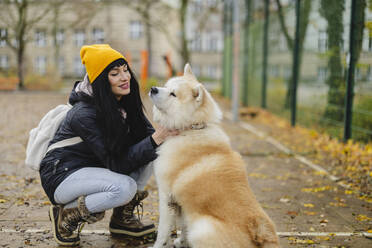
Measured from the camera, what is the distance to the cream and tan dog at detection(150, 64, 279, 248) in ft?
8.69

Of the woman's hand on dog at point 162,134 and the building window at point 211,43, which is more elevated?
the building window at point 211,43

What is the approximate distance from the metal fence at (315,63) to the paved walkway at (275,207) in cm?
141

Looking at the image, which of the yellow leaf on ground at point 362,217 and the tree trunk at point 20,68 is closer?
the yellow leaf on ground at point 362,217

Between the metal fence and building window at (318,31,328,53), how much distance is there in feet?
0.06

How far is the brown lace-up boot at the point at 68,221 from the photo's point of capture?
324 centimetres

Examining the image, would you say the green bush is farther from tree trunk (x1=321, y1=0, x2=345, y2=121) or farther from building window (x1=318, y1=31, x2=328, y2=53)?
building window (x1=318, y1=31, x2=328, y2=53)

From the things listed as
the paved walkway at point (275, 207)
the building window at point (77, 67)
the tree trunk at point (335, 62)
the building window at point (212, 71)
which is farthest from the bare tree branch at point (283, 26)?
the building window at point (212, 71)

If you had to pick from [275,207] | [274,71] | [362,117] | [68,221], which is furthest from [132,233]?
[274,71]

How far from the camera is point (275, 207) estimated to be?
4.43 metres

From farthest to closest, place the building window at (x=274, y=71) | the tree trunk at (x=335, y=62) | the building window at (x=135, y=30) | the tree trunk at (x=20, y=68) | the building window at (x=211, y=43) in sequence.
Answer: the building window at (x=211, y=43) < the building window at (x=135, y=30) < the tree trunk at (x=20, y=68) < the building window at (x=274, y=71) < the tree trunk at (x=335, y=62)

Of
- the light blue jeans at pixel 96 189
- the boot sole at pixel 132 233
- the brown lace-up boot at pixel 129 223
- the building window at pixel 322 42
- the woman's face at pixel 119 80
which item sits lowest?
the boot sole at pixel 132 233

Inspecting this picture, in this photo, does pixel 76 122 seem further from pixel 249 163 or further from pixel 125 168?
pixel 249 163

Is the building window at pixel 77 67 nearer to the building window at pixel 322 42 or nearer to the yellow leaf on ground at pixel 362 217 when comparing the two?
the building window at pixel 322 42

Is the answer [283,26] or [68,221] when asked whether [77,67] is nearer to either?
[283,26]
